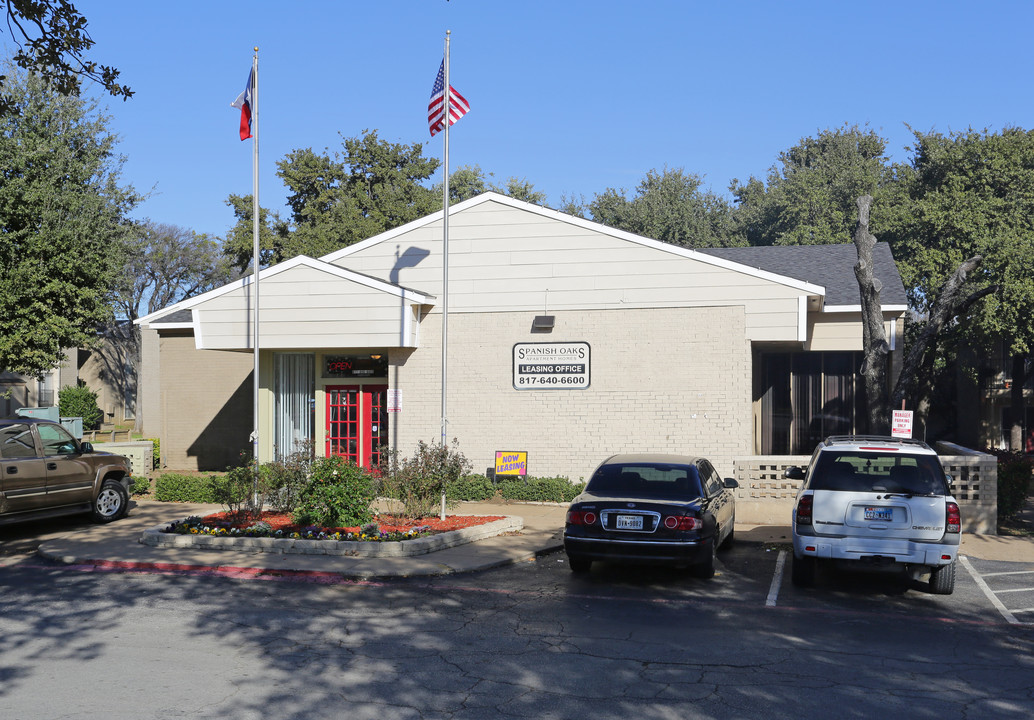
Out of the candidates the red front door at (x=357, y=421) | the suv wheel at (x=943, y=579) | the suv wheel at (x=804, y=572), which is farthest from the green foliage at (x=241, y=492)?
the suv wheel at (x=943, y=579)

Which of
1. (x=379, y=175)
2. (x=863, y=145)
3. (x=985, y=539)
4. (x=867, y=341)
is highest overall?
(x=863, y=145)

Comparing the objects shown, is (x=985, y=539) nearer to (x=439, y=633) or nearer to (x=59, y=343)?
(x=439, y=633)

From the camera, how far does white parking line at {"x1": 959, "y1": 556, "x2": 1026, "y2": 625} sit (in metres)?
9.85

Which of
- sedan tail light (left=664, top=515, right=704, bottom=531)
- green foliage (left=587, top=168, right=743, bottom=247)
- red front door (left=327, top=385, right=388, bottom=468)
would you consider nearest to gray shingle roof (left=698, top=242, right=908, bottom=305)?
red front door (left=327, top=385, right=388, bottom=468)

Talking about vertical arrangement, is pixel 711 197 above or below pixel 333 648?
above

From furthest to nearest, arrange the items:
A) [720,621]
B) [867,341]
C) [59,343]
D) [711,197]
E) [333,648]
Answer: [711,197] → [59,343] → [867,341] → [720,621] → [333,648]

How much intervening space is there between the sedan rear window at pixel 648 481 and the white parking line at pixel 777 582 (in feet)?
4.65

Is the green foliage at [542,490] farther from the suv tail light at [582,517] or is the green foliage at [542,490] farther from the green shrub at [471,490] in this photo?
the suv tail light at [582,517]

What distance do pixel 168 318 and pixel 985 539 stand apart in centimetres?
2012

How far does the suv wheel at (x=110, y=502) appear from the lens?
643 inches

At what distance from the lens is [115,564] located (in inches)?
498

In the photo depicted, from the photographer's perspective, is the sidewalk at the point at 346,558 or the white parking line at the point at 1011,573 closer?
the sidewalk at the point at 346,558

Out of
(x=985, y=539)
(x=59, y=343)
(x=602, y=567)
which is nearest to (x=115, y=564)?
(x=602, y=567)

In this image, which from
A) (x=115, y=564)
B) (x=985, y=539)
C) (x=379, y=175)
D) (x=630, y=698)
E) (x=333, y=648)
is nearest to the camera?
(x=630, y=698)
